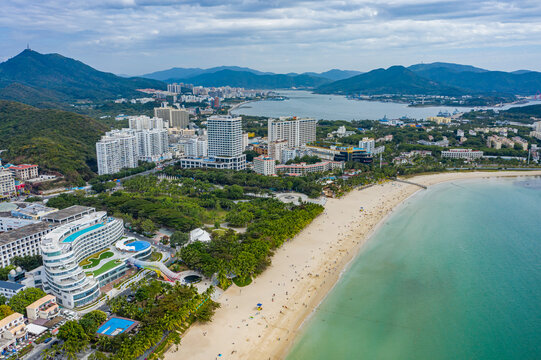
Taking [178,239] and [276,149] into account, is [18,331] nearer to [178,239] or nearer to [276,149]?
[178,239]

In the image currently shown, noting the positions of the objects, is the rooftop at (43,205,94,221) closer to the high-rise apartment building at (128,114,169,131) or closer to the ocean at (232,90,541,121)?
A: the high-rise apartment building at (128,114,169,131)

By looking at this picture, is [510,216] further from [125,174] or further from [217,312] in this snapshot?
[125,174]

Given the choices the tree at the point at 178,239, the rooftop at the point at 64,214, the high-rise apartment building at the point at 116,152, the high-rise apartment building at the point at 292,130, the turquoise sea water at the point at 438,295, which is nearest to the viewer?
the turquoise sea water at the point at 438,295

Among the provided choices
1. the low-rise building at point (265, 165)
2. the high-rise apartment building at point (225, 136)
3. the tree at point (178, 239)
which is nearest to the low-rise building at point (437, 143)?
the low-rise building at point (265, 165)

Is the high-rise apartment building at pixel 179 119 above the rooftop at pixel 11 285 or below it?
above

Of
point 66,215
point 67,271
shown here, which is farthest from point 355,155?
point 67,271

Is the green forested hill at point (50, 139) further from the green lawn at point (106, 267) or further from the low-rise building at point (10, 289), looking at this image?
the low-rise building at point (10, 289)
